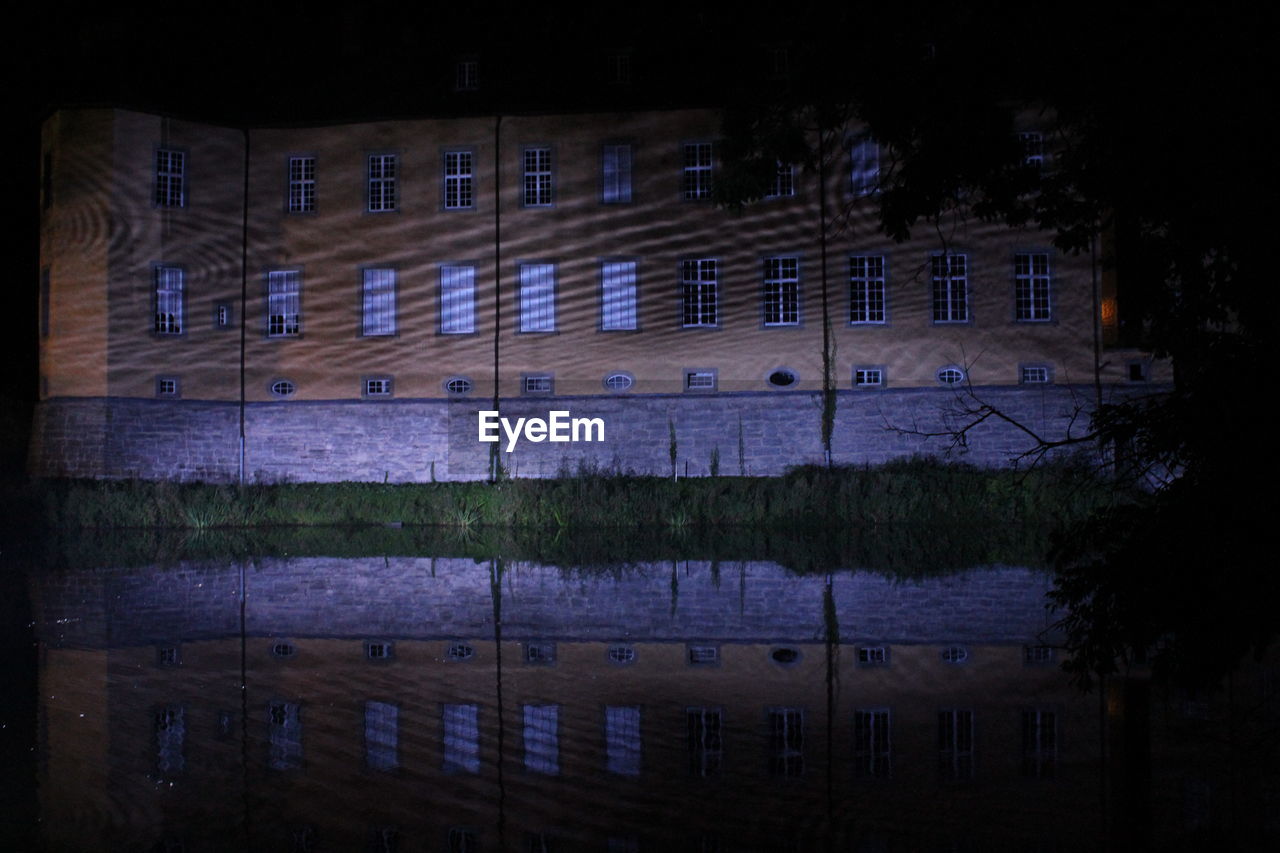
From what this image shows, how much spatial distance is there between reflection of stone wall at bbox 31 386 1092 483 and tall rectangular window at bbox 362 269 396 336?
6.42ft

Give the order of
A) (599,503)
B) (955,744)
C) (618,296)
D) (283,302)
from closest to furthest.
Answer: (955,744) < (599,503) < (618,296) < (283,302)

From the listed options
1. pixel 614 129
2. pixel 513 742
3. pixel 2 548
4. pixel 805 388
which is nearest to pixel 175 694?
pixel 513 742

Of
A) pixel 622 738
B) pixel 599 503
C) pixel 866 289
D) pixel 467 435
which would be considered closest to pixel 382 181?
pixel 467 435

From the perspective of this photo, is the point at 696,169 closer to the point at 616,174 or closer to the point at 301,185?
the point at 616,174

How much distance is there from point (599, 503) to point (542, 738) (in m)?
14.0

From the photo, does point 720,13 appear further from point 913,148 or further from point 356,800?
point 356,800

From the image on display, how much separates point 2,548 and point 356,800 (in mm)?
15344

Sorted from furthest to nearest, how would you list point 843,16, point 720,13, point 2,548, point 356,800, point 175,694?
point 720,13 → point 2,548 → point 843,16 → point 175,694 → point 356,800

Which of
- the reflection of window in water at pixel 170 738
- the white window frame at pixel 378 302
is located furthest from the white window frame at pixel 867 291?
the reflection of window in water at pixel 170 738

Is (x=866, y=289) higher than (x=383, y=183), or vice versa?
(x=383, y=183)

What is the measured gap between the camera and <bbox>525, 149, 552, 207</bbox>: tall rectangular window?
27.4 metres

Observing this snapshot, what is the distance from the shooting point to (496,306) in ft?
89.4

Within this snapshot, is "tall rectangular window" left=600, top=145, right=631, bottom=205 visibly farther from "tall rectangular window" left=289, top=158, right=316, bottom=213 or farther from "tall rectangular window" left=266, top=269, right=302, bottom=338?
"tall rectangular window" left=266, top=269, right=302, bottom=338

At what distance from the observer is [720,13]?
28172 millimetres
